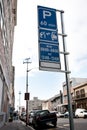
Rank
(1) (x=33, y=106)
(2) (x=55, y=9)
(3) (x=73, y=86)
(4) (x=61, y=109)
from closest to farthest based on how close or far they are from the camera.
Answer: (2) (x=55, y=9) → (3) (x=73, y=86) → (4) (x=61, y=109) → (1) (x=33, y=106)

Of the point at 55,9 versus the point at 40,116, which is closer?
the point at 55,9

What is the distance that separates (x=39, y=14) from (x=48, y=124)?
15.8m

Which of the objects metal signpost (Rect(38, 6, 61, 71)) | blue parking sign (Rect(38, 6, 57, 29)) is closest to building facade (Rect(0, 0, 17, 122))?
blue parking sign (Rect(38, 6, 57, 29))

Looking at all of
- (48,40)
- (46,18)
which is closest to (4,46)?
(46,18)

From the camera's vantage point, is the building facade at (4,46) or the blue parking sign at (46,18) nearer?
the blue parking sign at (46,18)

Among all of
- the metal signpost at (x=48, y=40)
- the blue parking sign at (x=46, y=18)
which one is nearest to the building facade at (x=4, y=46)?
the blue parking sign at (x=46, y=18)

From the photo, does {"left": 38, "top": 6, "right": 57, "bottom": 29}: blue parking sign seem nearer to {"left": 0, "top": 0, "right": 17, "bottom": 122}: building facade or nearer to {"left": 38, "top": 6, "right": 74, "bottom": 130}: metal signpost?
{"left": 38, "top": 6, "right": 74, "bottom": 130}: metal signpost

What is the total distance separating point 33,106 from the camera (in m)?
162

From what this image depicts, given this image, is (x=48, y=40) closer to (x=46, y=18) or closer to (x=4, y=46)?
(x=46, y=18)

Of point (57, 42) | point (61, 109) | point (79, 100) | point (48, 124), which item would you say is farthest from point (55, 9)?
point (61, 109)

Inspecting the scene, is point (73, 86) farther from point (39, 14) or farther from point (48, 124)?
point (39, 14)

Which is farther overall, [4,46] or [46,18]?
[4,46]

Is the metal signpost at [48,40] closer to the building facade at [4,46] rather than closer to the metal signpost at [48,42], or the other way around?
the metal signpost at [48,42]

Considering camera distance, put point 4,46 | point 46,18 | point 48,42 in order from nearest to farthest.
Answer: point 48,42
point 46,18
point 4,46
